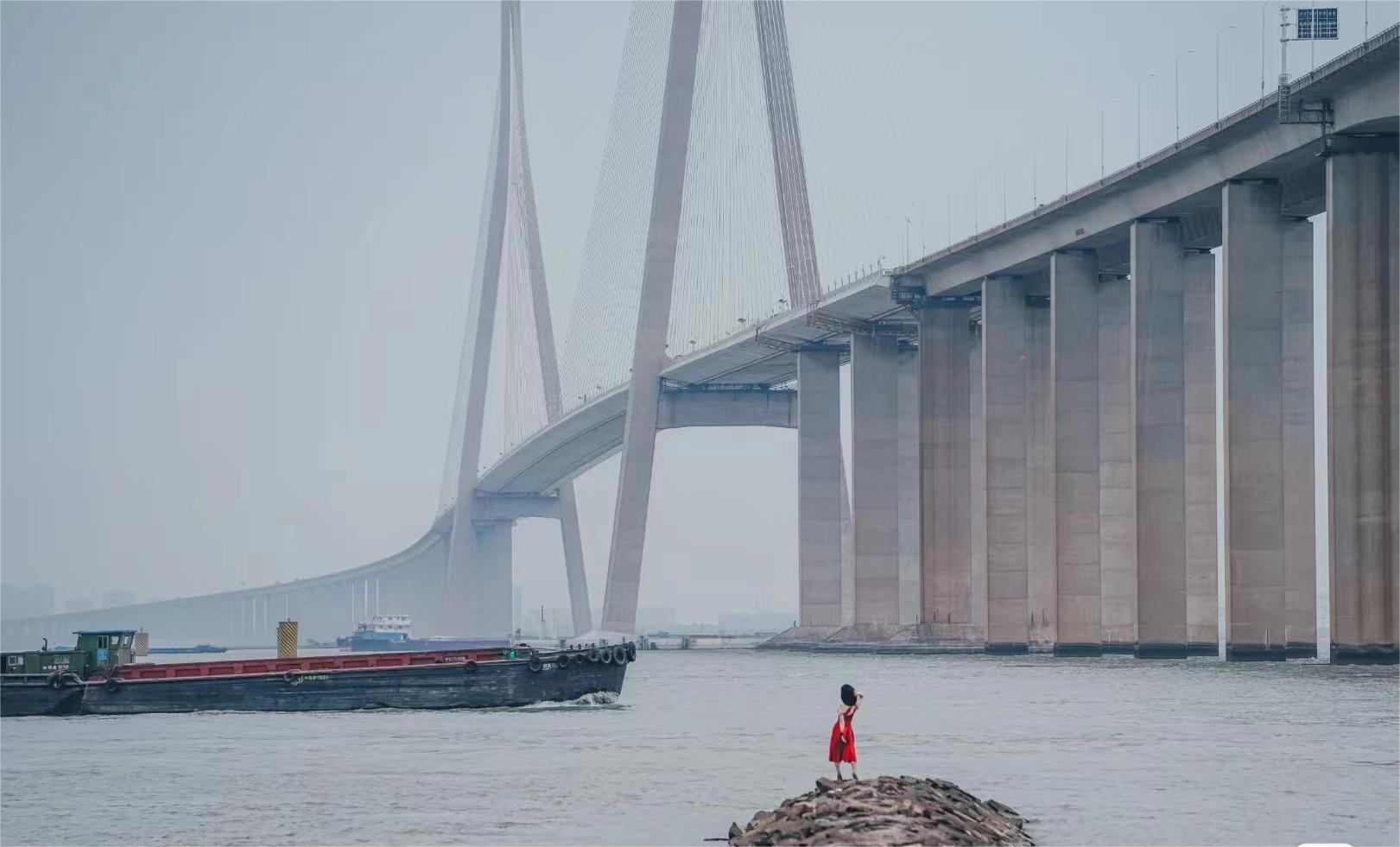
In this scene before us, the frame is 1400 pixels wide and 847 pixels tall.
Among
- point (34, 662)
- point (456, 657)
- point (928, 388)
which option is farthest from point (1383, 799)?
point (928, 388)

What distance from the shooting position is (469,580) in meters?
170

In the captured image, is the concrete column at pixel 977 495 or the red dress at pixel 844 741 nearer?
the red dress at pixel 844 741

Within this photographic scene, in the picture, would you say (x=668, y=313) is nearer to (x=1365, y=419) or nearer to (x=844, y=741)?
(x=1365, y=419)

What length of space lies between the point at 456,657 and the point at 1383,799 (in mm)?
34252

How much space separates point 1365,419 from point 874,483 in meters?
48.3

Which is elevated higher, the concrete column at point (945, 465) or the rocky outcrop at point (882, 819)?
the concrete column at point (945, 465)

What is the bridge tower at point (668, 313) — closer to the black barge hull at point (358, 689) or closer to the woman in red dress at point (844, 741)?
the black barge hull at point (358, 689)

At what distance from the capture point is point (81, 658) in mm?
60812

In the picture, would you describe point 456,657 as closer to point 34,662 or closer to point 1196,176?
point 34,662

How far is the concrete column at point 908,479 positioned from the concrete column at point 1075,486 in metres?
26.7

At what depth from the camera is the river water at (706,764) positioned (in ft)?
101

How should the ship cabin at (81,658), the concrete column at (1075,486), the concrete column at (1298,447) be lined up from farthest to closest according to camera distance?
the concrete column at (1075,486) < the concrete column at (1298,447) < the ship cabin at (81,658)

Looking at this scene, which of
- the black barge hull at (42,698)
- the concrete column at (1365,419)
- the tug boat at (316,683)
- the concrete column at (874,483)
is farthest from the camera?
the concrete column at (874,483)

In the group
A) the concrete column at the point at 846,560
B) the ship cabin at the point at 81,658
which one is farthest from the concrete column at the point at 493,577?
the ship cabin at the point at 81,658
